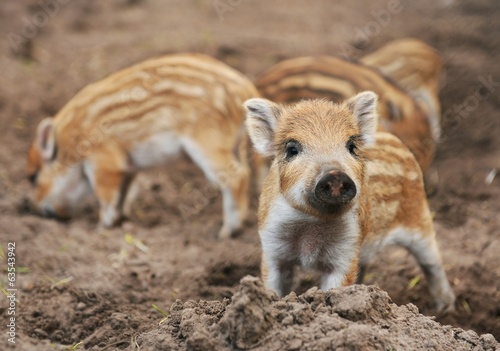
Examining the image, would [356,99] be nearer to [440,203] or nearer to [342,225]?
[342,225]

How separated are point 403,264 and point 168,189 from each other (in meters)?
2.48

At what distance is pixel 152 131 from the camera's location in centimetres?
609

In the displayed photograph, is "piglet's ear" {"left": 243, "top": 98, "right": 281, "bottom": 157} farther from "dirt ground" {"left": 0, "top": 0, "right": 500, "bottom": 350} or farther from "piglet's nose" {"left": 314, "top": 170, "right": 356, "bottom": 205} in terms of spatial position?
"dirt ground" {"left": 0, "top": 0, "right": 500, "bottom": 350}

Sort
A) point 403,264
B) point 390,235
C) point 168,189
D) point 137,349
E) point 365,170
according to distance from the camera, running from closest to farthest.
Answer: point 137,349, point 365,170, point 390,235, point 403,264, point 168,189

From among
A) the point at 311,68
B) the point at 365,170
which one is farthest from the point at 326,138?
the point at 311,68

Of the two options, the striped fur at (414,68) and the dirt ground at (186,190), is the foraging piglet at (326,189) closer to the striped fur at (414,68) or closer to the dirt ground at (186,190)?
the dirt ground at (186,190)

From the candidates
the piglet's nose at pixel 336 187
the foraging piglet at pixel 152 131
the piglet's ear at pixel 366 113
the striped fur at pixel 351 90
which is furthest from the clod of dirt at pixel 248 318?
the striped fur at pixel 351 90

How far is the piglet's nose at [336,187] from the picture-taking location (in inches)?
133

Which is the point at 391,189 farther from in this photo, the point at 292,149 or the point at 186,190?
the point at 186,190

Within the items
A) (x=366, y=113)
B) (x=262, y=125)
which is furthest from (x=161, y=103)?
(x=366, y=113)

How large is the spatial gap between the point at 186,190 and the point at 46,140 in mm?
1242

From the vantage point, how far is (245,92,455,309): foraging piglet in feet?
11.9

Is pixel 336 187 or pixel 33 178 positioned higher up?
pixel 336 187

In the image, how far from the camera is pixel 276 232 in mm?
3881
